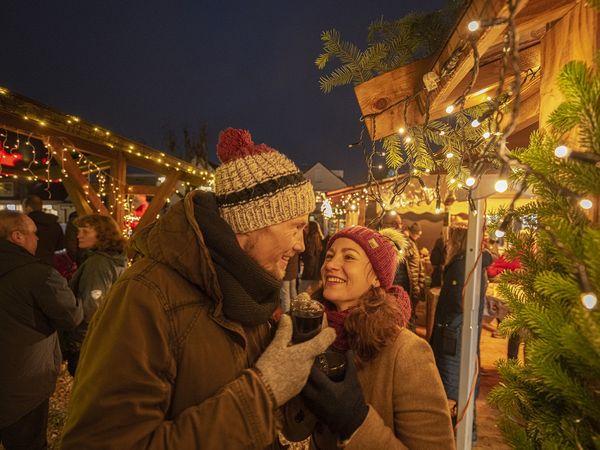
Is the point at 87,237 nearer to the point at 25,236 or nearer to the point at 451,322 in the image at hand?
the point at 25,236

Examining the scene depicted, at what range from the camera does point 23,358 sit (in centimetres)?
270

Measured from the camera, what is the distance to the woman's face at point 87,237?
3.72m

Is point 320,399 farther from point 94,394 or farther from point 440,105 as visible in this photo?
point 440,105

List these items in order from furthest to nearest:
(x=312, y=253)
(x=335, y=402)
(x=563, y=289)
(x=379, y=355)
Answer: (x=312, y=253), (x=379, y=355), (x=335, y=402), (x=563, y=289)

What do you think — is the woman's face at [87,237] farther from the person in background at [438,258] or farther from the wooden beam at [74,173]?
the person in background at [438,258]

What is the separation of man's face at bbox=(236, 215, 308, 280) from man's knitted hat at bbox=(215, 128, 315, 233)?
1.5 inches

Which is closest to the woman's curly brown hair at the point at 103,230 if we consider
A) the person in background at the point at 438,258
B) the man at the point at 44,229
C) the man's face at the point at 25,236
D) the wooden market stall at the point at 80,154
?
the man's face at the point at 25,236

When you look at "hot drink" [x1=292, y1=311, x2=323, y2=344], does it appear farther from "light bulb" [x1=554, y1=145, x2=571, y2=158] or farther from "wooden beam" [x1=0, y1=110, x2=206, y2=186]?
"wooden beam" [x1=0, y1=110, x2=206, y2=186]

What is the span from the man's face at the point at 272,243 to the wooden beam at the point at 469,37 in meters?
0.99

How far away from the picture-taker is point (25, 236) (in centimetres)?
292

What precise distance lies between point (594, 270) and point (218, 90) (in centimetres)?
11589

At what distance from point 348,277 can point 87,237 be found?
10.6ft

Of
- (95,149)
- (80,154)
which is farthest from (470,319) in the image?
(95,149)

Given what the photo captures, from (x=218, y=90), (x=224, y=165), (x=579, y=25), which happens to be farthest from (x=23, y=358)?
(x=218, y=90)
